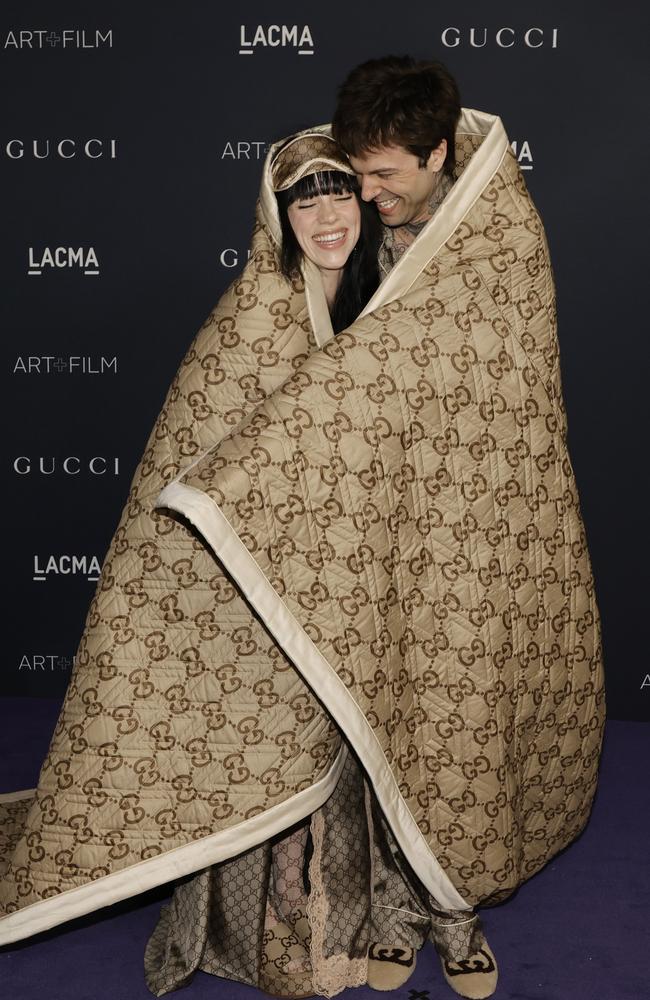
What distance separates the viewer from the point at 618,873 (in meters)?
2.78

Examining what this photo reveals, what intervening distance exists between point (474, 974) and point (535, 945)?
208mm

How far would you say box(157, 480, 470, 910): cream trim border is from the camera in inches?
76.6

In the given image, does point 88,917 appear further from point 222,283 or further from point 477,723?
point 222,283

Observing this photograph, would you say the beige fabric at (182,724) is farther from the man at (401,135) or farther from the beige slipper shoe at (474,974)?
the beige slipper shoe at (474,974)

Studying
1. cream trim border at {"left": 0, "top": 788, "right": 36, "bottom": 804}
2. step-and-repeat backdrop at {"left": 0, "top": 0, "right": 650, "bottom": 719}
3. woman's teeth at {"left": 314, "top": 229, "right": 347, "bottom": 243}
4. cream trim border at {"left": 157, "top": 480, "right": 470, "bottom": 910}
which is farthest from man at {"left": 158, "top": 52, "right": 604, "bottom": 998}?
step-and-repeat backdrop at {"left": 0, "top": 0, "right": 650, "bottom": 719}

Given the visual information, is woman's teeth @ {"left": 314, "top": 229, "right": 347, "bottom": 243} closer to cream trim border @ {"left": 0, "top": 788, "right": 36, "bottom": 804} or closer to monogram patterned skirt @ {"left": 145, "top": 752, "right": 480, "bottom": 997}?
monogram patterned skirt @ {"left": 145, "top": 752, "right": 480, "bottom": 997}

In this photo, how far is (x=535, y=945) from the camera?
97.4 inches

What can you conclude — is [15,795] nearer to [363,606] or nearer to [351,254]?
[363,606]

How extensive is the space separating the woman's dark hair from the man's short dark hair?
2.7 inches

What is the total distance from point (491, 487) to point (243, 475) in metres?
0.48

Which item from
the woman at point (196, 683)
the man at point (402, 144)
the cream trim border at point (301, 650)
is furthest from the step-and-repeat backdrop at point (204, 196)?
the cream trim border at point (301, 650)

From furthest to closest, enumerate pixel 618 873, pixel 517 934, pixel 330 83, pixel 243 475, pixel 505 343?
pixel 330 83
pixel 618 873
pixel 517 934
pixel 505 343
pixel 243 475

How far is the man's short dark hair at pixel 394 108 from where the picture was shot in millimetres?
2129

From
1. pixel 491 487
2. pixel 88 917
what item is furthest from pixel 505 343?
pixel 88 917
